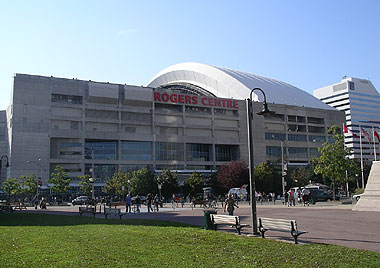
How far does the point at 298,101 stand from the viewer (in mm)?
118000

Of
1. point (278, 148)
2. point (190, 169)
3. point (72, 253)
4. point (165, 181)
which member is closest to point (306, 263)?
point (72, 253)

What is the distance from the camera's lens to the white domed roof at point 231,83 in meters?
112

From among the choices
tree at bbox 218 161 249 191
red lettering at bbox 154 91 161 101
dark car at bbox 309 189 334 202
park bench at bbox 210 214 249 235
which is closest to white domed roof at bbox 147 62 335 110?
red lettering at bbox 154 91 161 101

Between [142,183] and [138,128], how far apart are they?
2052cm

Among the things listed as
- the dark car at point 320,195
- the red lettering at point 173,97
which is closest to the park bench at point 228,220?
the dark car at point 320,195

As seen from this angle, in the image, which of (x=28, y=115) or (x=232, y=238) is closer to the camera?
(x=232, y=238)

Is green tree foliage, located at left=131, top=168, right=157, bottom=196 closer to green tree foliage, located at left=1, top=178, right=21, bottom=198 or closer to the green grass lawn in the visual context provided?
green tree foliage, located at left=1, top=178, right=21, bottom=198

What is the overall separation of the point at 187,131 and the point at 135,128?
13.4 meters

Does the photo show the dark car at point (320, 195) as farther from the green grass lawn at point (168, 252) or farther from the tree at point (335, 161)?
the green grass lawn at point (168, 252)

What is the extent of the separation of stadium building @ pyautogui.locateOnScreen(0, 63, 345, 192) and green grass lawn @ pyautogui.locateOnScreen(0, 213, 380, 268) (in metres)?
58.7

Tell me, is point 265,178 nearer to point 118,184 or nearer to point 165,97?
point 118,184

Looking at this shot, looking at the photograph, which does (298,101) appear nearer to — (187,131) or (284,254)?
(187,131)

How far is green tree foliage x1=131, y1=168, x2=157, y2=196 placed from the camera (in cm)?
7140

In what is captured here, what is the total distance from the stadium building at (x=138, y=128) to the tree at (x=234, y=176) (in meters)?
13.0
